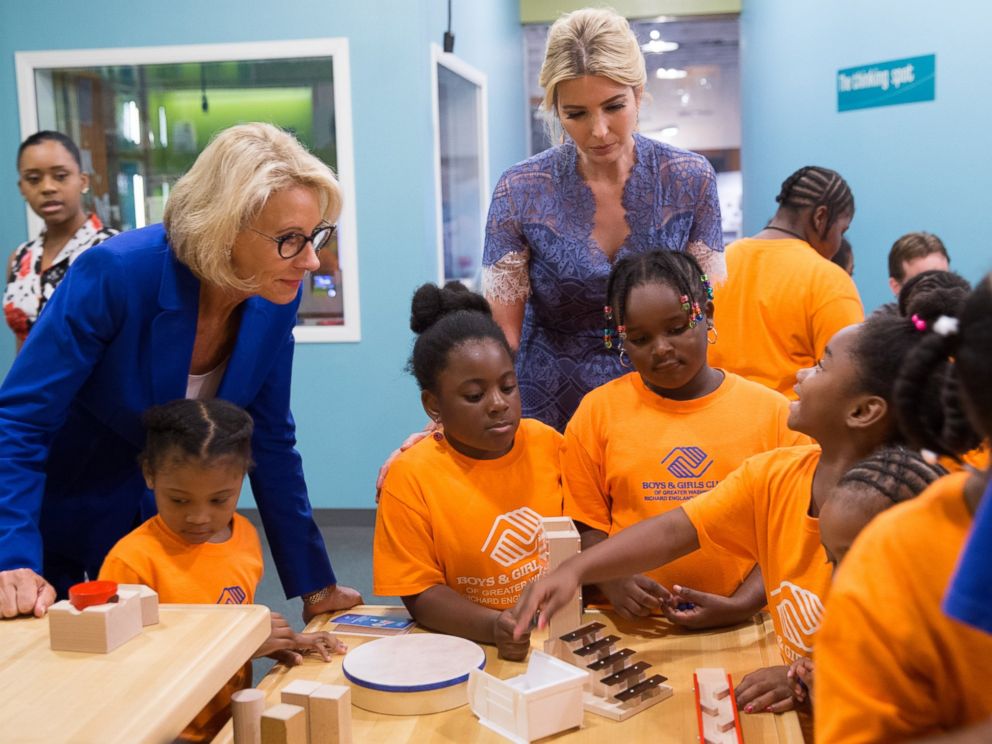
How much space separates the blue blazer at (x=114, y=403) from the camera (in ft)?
5.40

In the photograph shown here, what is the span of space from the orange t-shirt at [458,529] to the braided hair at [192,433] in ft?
0.93

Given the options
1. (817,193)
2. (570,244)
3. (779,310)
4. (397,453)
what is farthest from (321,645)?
(817,193)

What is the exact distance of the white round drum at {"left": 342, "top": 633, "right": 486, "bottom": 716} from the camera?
1.39 metres

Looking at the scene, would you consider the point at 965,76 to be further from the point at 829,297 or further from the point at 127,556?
the point at 127,556

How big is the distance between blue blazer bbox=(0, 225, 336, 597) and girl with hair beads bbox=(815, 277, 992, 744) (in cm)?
123

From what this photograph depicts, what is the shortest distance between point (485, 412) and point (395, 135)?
3022mm

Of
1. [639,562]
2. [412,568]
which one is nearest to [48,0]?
[412,568]

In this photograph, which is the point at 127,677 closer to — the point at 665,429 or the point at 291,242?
the point at 291,242

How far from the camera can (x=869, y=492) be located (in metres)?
1.22

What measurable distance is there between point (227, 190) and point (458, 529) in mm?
710

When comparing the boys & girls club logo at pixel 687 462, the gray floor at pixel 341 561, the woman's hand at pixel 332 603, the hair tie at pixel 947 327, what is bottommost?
the gray floor at pixel 341 561

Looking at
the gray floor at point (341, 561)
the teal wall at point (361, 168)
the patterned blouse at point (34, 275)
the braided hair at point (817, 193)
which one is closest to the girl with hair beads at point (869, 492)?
the braided hair at point (817, 193)

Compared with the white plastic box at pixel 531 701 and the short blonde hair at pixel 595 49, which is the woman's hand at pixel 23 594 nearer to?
the white plastic box at pixel 531 701

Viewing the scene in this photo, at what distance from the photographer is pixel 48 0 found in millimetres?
4633
